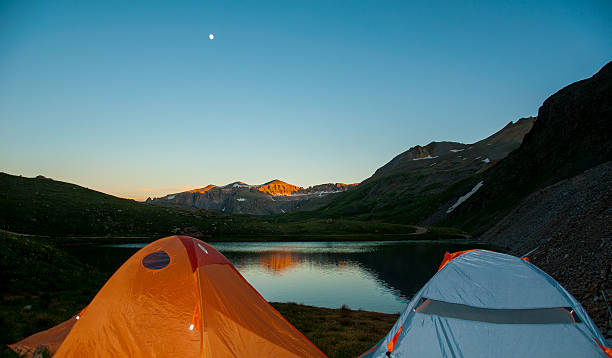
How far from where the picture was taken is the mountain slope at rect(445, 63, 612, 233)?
6366 cm

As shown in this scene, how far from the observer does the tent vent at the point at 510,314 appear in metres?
7.17

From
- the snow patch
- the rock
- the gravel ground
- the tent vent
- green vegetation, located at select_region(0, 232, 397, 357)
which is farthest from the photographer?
the snow patch

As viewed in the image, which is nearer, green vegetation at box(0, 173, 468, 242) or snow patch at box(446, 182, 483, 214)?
green vegetation at box(0, 173, 468, 242)

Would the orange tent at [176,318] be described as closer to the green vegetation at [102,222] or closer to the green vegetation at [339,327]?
the green vegetation at [339,327]

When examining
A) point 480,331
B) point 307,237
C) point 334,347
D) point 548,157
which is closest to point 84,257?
point 334,347

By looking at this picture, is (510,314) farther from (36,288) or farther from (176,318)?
(36,288)

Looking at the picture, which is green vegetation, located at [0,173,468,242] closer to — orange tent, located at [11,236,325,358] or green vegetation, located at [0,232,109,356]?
green vegetation, located at [0,232,109,356]

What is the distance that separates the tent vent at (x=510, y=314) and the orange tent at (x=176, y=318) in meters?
3.17

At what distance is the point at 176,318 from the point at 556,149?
86.4 meters


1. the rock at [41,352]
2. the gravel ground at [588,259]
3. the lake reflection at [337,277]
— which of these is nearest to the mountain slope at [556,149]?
the gravel ground at [588,259]

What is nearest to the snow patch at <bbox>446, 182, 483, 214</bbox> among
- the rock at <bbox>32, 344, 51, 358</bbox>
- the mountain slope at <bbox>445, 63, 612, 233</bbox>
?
the mountain slope at <bbox>445, 63, 612, 233</bbox>

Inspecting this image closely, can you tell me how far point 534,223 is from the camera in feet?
146

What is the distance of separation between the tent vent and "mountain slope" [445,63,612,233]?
64.2 m

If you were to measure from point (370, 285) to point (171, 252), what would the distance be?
70.7ft
